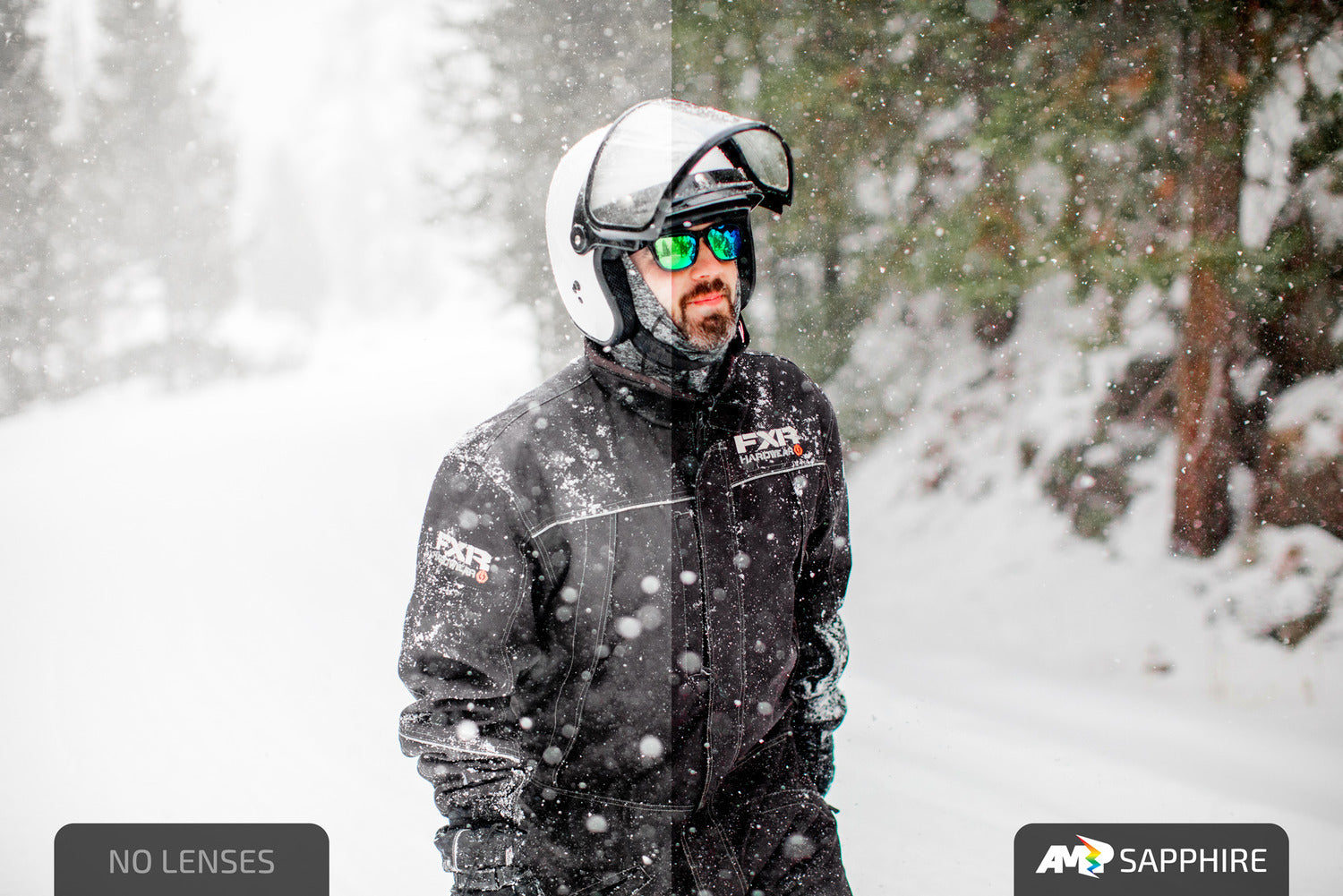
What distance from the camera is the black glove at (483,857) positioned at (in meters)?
1.67

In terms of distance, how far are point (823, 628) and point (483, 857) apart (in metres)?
0.99

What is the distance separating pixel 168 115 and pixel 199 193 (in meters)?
2.49

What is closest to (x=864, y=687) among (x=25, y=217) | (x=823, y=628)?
(x=823, y=628)

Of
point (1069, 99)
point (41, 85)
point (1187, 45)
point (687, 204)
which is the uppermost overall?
point (41, 85)

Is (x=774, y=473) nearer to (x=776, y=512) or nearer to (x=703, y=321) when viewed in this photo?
(x=776, y=512)

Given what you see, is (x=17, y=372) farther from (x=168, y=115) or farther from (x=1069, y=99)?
(x=1069, y=99)

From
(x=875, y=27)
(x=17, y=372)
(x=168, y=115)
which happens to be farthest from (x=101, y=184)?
(x=875, y=27)

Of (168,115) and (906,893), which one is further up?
(168,115)

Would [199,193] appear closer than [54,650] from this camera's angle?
No

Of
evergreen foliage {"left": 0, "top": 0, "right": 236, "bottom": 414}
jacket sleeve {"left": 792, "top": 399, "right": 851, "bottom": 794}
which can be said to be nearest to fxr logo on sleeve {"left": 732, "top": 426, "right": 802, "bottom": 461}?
jacket sleeve {"left": 792, "top": 399, "right": 851, "bottom": 794}

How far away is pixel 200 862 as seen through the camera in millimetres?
3506

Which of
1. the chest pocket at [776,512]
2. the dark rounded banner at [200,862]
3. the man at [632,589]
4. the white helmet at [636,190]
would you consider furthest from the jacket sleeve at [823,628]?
the dark rounded banner at [200,862]

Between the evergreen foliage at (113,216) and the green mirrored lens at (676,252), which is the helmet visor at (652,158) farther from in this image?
the evergreen foliage at (113,216)

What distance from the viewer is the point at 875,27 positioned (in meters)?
6.12
